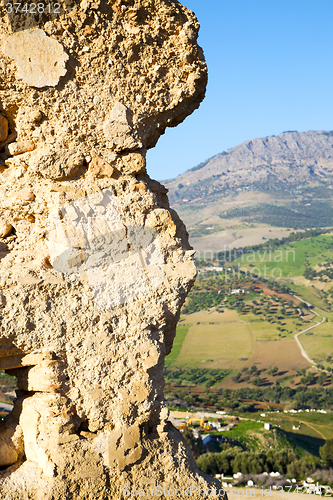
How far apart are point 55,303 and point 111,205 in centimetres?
89

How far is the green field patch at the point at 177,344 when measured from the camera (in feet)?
196

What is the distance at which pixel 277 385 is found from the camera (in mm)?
48875

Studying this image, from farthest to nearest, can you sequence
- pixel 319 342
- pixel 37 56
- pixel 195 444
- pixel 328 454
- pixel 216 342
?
pixel 216 342
pixel 319 342
pixel 328 454
pixel 195 444
pixel 37 56

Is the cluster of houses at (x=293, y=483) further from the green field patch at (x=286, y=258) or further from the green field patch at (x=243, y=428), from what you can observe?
the green field patch at (x=286, y=258)

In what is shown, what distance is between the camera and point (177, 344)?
63906 millimetres

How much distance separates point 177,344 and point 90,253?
2438 inches

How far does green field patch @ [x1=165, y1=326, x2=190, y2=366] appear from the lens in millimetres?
59806

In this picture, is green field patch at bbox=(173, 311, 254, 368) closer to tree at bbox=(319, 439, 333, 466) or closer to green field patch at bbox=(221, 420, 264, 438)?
green field patch at bbox=(221, 420, 264, 438)

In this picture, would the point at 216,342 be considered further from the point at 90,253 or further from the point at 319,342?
the point at 90,253

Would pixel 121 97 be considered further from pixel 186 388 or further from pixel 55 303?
pixel 186 388

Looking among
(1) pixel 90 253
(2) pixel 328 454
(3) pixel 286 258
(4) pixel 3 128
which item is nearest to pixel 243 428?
(2) pixel 328 454

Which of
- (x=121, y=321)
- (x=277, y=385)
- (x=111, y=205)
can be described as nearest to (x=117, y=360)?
(x=121, y=321)

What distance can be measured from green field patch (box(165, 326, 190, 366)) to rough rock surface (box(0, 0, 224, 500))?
55.9 m

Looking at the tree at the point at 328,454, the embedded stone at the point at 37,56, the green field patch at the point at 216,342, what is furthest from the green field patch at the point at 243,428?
the embedded stone at the point at 37,56
